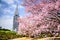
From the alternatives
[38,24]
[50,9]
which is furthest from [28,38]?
[50,9]

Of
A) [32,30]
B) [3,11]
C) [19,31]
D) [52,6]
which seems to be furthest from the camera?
[3,11]

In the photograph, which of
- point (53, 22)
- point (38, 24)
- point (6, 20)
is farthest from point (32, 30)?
point (6, 20)

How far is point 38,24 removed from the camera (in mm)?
3209

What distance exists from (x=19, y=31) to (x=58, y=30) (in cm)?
78

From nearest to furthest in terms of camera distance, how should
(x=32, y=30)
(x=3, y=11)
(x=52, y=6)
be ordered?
1. (x=52, y=6)
2. (x=32, y=30)
3. (x=3, y=11)

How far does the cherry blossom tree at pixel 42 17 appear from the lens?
122 inches

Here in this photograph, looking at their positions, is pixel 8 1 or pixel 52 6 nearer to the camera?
pixel 52 6

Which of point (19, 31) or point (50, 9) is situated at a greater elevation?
point (50, 9)

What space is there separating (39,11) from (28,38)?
835 millimetres

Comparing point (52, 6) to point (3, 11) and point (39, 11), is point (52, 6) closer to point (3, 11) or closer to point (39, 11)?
point (39, 11)

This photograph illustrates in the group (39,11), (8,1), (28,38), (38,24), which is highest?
(8,1)

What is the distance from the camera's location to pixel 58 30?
124 inches

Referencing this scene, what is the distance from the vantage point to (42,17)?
3.14m

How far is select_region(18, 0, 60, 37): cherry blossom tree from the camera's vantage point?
122 inches
